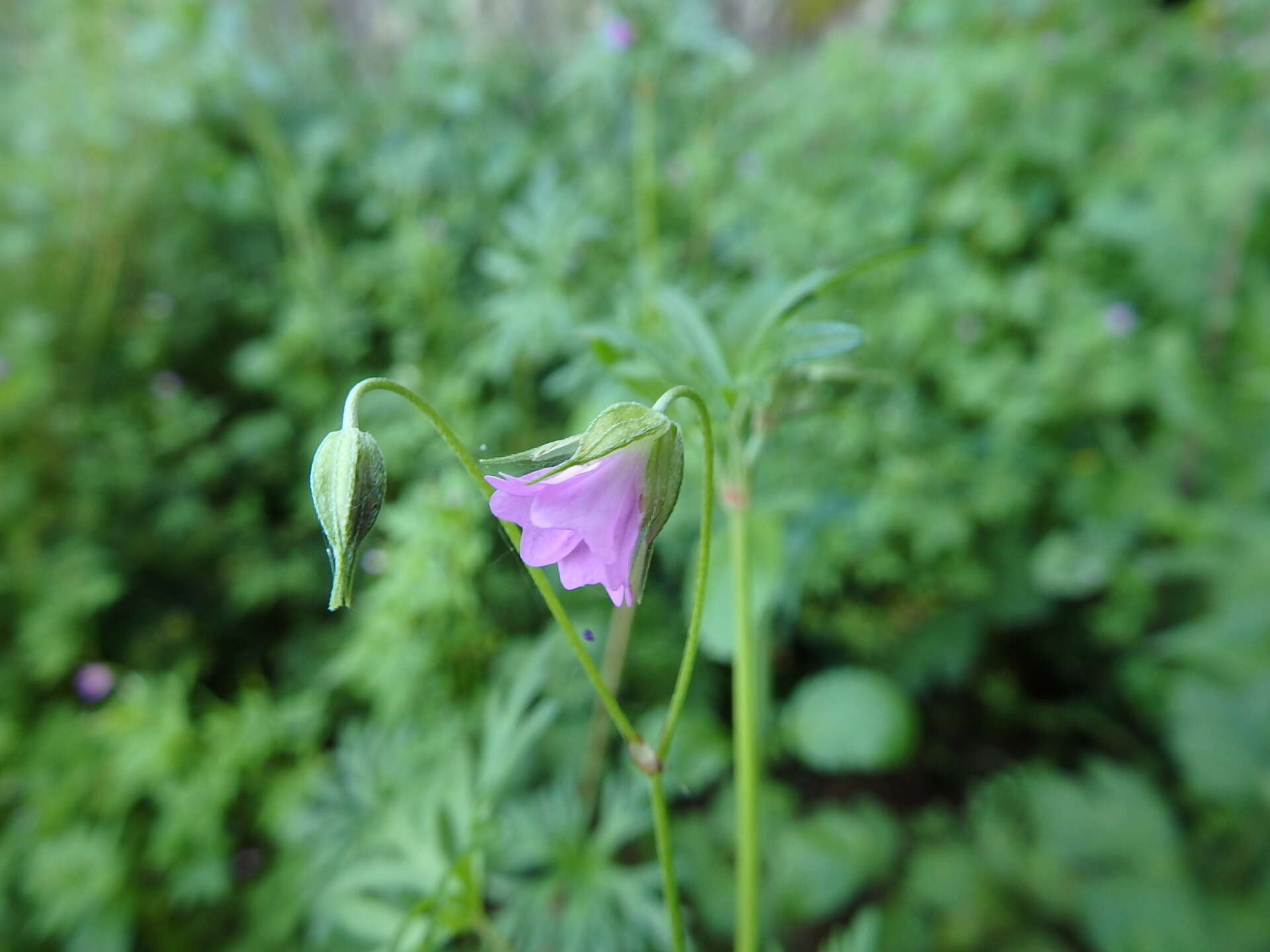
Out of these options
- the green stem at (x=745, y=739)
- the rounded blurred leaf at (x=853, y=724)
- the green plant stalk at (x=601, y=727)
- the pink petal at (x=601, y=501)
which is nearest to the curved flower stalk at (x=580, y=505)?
the pink petal at (x=601, y=501)

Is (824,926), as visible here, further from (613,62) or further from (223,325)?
(223,325)

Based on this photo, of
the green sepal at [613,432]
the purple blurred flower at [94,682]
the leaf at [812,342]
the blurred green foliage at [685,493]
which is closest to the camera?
the green sepal at [613,432]

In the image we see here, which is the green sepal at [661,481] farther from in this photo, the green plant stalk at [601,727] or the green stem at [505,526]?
the green plant stalk at [601,727]

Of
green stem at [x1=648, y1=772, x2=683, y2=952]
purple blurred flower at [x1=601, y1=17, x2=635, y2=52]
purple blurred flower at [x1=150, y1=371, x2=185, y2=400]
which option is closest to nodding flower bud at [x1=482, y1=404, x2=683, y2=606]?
green stem at [x1=648, y1=772, x2=683, y2=952]

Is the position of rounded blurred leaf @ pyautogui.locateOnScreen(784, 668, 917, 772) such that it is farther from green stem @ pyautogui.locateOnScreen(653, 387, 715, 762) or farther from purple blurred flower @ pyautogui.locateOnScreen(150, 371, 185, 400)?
purple blurred flower @ pyautogui.locateOnScreen(150, 371, 185, 400)

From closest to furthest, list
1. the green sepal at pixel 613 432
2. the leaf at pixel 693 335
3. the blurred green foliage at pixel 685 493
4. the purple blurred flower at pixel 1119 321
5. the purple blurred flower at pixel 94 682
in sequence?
the green sepal at pixel 613 432
the leaf at pixel 693 335
the blurred green foliage at pixel 685 493
the purple blurred flower at pixel 94 682
the purple blurred flower at pixel 1119 321

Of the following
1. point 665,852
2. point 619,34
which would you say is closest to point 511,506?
point 665,852

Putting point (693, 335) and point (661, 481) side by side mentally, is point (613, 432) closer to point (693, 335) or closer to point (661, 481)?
point (661, 481)
